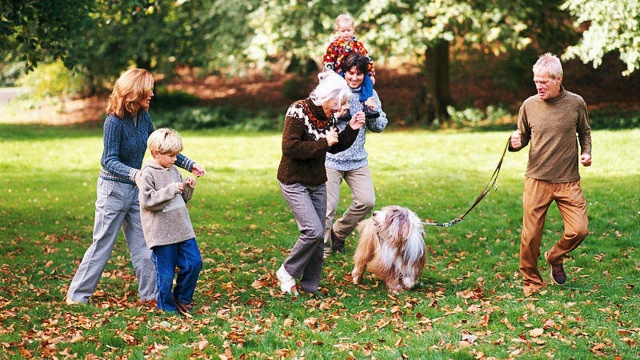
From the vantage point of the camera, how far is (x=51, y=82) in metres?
32.6

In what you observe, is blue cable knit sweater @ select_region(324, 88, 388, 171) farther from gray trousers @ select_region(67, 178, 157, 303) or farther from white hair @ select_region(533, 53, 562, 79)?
gray trousers @ select_region(67, 178, 157, 303)

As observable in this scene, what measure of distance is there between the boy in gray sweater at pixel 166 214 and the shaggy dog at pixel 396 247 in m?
1.86

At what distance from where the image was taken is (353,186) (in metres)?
8.85

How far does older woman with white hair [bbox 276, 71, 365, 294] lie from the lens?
23.5 ft

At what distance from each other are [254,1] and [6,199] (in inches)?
457

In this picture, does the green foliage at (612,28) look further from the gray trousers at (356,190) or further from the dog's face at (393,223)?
the dog's face at (393,223)

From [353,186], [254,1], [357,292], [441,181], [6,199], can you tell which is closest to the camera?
[357,292]

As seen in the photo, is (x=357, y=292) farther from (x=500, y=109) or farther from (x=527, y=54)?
(x=527, y=54)

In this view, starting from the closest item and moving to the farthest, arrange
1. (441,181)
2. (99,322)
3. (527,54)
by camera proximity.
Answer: (99,322), (441,181), (527,54)

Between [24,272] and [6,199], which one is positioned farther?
[6,199]

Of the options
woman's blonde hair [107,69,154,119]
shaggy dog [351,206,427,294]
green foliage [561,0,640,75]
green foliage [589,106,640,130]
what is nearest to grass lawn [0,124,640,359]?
shaggy dog [351,206,427,294]

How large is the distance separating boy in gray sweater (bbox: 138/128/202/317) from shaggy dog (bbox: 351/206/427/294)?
→ 186 cm

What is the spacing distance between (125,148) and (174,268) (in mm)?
1165

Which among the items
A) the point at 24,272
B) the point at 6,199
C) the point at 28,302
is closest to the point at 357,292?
the point at 28,302
